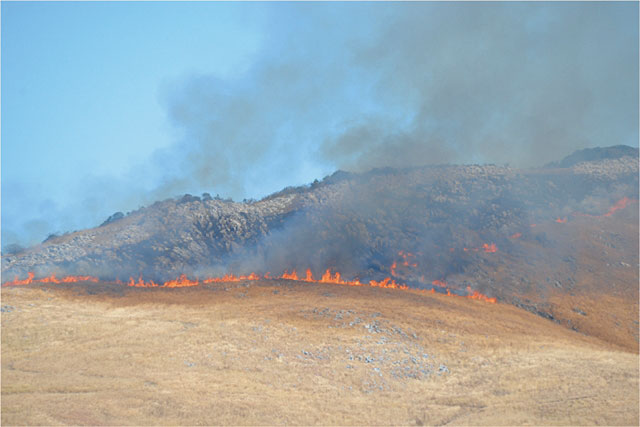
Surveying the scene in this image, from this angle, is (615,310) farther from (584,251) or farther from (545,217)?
(545,217)

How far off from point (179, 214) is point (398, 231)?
23.5 meters

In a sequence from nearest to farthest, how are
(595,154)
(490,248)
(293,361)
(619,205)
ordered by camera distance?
(293,361) → (490,248) → (619,205) → (595,154)

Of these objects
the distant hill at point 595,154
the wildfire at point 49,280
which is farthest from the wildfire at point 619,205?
the wildfire at point 49,280

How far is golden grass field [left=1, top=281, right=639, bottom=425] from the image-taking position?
22.3 metres

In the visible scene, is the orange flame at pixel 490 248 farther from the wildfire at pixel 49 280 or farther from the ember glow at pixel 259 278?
the wildfire at pixel 49 280

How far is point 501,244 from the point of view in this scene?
52125 mm

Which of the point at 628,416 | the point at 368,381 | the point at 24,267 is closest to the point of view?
the point at 628,416

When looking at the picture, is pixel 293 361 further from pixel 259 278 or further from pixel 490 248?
pixel 490 248

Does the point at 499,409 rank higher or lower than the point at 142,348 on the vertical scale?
lower

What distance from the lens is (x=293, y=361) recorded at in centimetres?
2912

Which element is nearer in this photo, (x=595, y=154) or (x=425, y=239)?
(x=425, y=239)

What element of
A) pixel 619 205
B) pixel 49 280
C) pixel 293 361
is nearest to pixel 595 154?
pixel 619 205

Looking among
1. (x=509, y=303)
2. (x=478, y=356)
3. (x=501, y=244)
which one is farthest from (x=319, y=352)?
(x=501, y=244)

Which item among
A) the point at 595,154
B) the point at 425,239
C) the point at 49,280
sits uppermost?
the point at 595,154
